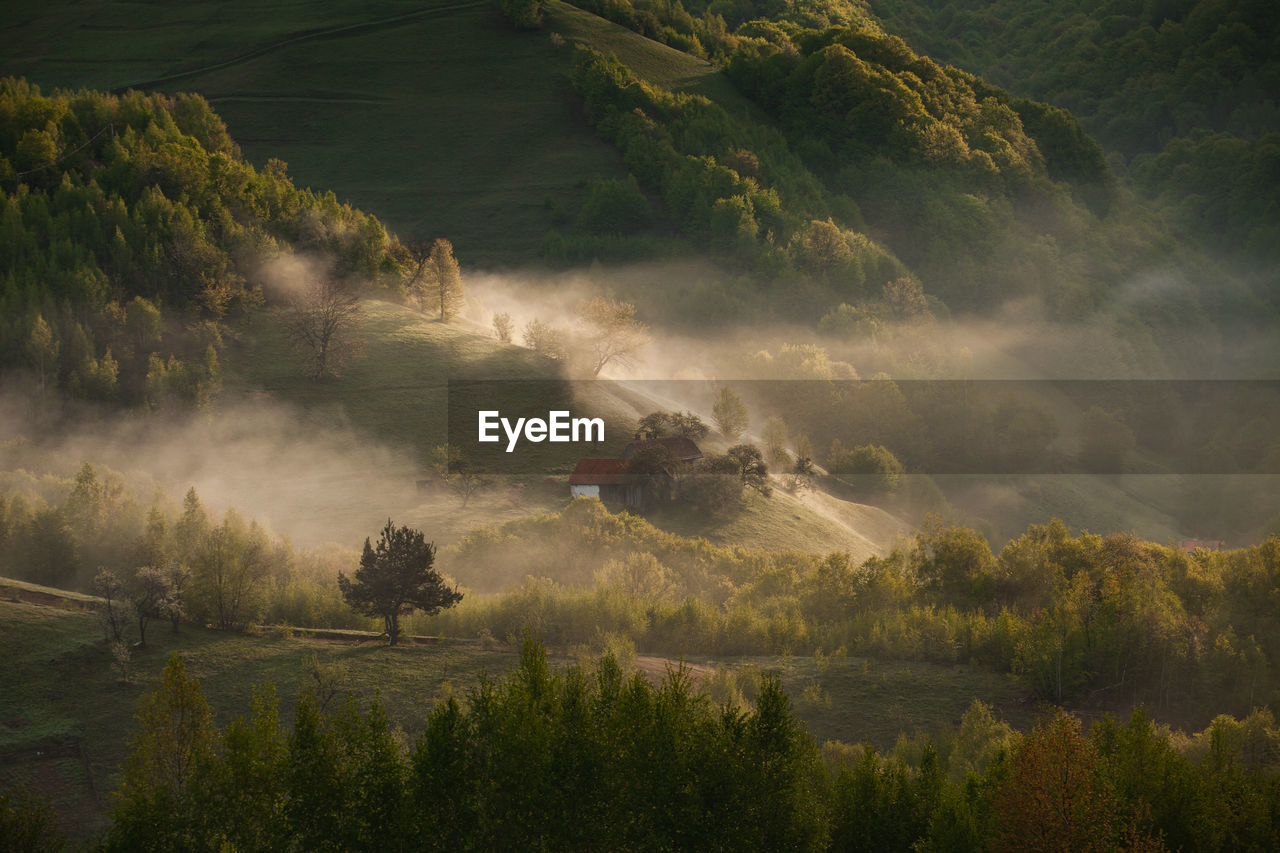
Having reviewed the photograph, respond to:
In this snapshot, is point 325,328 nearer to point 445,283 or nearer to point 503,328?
point 445,283

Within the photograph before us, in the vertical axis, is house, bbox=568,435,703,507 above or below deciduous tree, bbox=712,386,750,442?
below

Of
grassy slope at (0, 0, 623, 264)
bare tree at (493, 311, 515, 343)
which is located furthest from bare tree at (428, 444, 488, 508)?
grassy slope at (0, 0, 623, 264)

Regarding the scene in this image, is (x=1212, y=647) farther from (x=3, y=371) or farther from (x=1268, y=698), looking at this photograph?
(x=3, y=371)

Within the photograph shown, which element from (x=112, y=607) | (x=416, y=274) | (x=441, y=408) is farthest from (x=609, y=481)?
(x=416, y=274)

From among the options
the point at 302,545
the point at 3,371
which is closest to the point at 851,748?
the point at 302,545

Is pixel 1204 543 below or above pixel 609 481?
below

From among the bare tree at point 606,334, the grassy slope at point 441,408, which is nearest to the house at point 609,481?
the grassy slope at point 441,408

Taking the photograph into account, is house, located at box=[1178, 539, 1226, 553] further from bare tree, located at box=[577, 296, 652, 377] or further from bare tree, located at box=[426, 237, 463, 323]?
bare tree, located at box=[426, 237, 463, 323]
